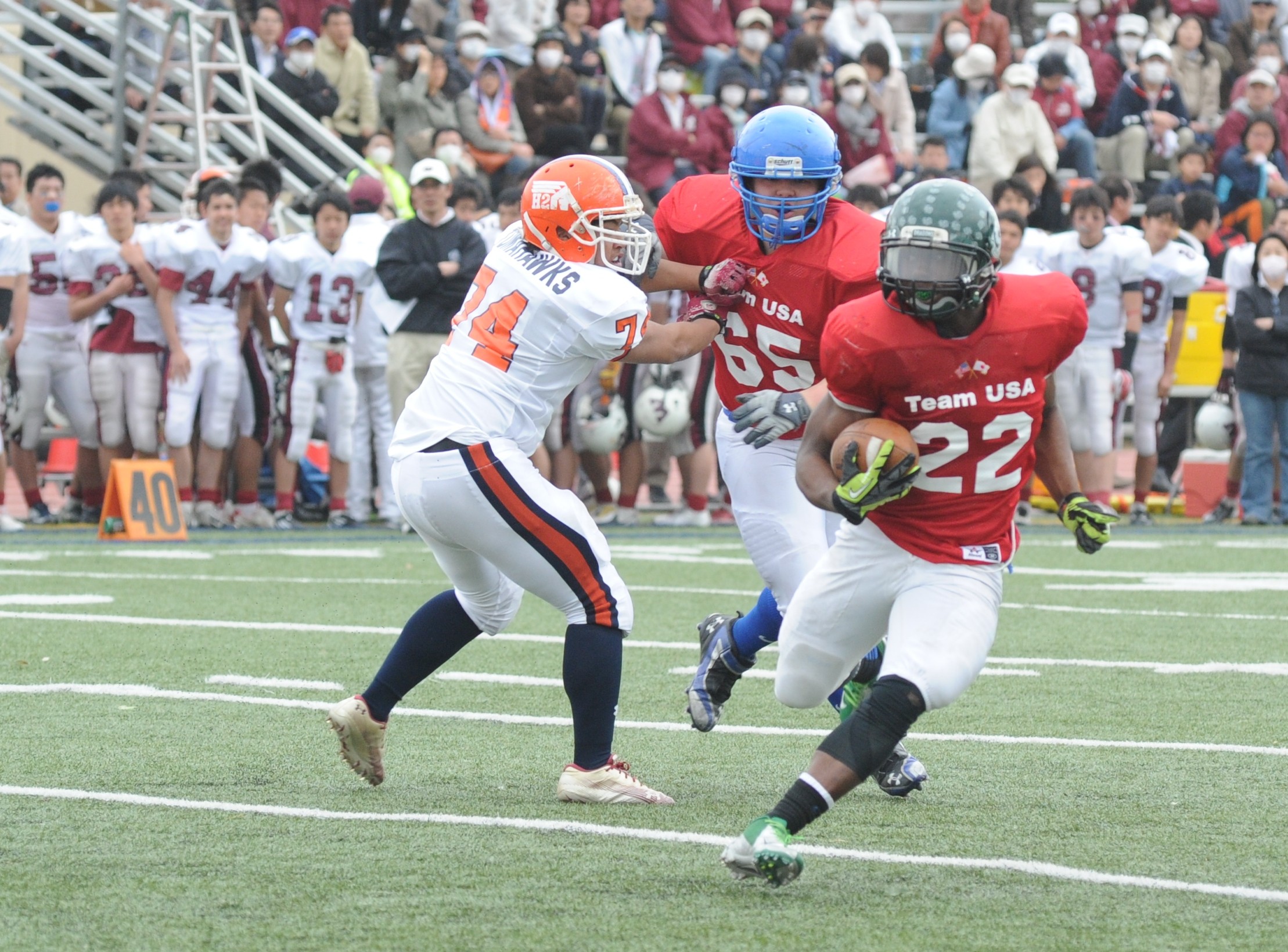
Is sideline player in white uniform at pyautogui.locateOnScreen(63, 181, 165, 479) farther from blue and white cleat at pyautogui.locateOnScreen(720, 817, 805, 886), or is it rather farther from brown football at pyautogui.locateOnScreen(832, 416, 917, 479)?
blue and white cleat at pyautogui.locateOnScreen(720, 817, 805, 886)

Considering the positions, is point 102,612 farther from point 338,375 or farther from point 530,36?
point 530,36

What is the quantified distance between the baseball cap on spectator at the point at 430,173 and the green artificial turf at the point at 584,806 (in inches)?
143

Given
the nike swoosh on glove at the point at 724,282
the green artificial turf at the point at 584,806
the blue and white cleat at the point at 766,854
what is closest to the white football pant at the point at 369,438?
the green artificial turf at the point at 584,806

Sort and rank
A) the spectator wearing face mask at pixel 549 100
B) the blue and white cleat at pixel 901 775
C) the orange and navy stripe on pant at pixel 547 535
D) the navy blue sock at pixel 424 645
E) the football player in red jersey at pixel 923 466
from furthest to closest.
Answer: the spectator wearing face mask at pixel 549 100
the navy blue sock at pixel 424 645
the blue and white cleat at pixel 901 775
the orange and navy stripe on pant at pixel 547 535
the football player in red jersey at pixel 923 466

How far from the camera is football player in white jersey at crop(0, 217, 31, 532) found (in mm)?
10516

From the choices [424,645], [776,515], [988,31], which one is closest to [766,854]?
[424,645]

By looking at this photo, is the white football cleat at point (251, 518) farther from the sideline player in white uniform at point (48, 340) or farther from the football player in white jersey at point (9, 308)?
the football player in white jersey at point (9, 308)

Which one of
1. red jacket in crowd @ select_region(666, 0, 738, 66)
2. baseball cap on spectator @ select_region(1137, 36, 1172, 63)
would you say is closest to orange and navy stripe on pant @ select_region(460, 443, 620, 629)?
red jacket in crowd @ select_region(666, 0, 738, 66)

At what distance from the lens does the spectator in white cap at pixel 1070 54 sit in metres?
17.0

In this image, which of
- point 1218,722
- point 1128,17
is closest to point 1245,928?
point 1218,722

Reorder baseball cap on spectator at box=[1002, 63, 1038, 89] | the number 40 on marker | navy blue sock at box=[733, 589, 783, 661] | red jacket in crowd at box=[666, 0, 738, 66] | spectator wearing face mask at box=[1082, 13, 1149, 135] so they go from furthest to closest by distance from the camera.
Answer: spectator wearing face mask at box=[1082, 13, 1149, 135]
red jacket in crowd at box=[666, 0, 738, 66]
baseball cap on spectator at box=[1002, 63, 1038, 89]
the number 40 on marker
navy blue sock at box=[733, 589, 783, 661]

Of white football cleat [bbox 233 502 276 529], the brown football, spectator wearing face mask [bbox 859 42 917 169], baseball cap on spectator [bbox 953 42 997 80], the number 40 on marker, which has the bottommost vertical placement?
white football cleat [bbox 233 502 276 529]

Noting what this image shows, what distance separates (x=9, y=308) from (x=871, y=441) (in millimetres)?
8374

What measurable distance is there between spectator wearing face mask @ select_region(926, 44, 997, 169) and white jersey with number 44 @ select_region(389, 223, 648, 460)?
11563 mm
